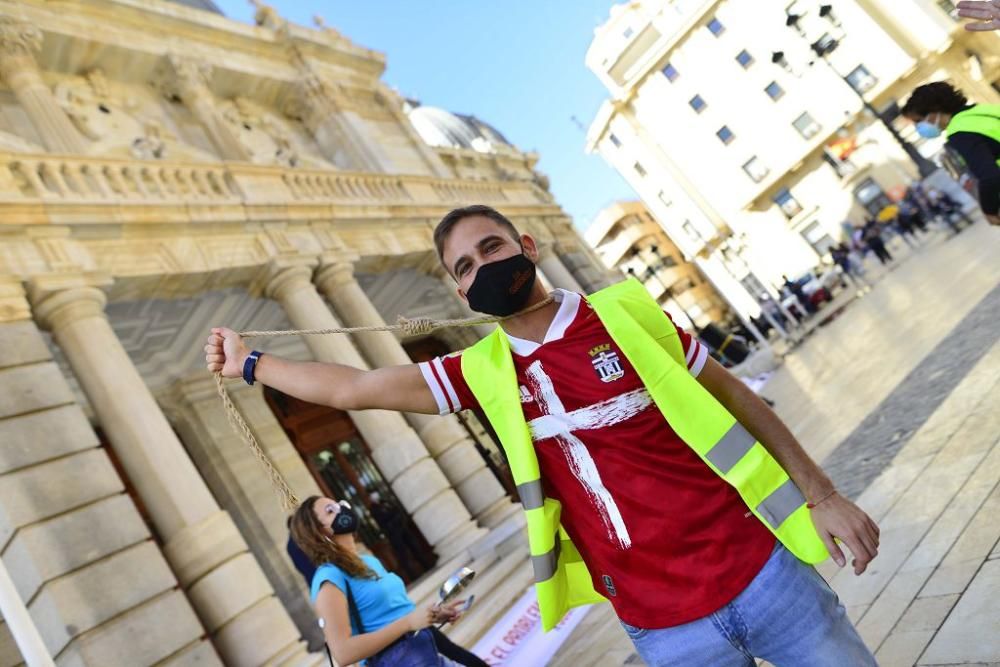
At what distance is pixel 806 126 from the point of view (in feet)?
123

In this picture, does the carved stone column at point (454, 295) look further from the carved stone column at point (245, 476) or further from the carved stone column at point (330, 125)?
the carved stone column at point (245, 476)

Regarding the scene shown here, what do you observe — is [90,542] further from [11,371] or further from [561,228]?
[561,228]

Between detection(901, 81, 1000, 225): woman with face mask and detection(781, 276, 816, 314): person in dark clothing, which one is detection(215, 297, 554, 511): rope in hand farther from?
detection(781, 276, 816, 314): person in dark clothing

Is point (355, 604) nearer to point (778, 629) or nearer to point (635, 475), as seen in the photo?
point (635, 475)

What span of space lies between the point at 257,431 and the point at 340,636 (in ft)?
29.9

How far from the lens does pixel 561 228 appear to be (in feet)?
57.1

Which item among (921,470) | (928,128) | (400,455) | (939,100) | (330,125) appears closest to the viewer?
(939,100)

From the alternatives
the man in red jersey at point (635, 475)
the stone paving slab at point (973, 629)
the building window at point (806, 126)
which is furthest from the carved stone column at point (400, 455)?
the building window at point (806, 126)

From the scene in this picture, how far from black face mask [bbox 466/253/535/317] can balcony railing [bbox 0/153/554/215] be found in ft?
23.5

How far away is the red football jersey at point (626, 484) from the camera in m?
1.59

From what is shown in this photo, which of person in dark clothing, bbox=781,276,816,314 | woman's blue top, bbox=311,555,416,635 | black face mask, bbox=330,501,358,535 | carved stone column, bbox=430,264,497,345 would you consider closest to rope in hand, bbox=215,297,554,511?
woman's blue top, bbox=311,555,416,635

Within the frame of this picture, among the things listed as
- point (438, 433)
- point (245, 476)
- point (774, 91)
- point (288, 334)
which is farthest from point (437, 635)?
point (774, 91)

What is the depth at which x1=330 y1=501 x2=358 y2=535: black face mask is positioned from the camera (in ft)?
11.3

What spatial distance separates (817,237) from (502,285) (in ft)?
138
